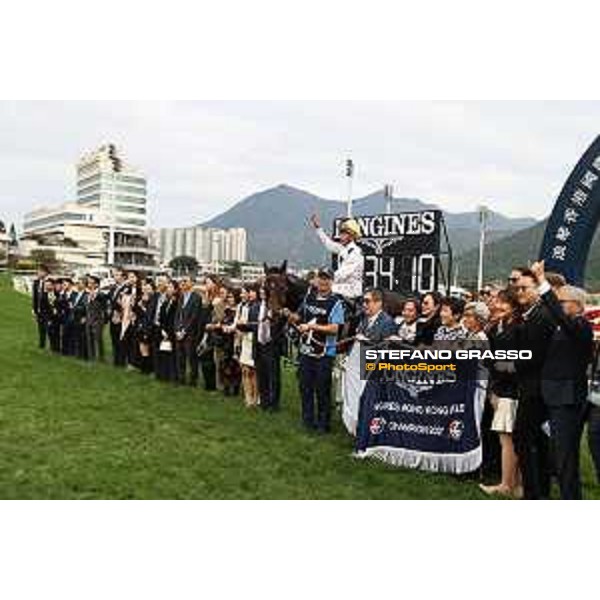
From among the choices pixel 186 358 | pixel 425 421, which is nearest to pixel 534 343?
pixel 425 421

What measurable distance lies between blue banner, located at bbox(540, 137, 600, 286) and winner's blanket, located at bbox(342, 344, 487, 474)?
1.70m

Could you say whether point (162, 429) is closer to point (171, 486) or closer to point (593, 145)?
point (171, 486)

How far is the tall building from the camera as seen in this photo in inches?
708

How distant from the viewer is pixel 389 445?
26.5 ft

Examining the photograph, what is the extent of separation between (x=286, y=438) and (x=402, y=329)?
1.67m

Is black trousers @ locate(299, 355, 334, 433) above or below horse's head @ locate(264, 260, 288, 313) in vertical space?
below

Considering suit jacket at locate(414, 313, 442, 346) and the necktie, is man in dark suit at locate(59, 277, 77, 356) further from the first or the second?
suit jacket at locate(414, 313, 442, 346)

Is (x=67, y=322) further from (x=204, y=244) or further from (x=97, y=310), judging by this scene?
(x=204, y=244)

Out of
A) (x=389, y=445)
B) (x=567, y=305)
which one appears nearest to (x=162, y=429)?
→ (x=389, y=445)

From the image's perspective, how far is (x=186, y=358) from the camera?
1348cm

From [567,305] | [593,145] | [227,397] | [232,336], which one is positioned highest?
[593,145]


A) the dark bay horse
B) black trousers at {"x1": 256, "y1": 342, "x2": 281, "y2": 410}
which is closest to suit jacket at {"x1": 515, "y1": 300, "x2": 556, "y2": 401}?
the dark bay horse

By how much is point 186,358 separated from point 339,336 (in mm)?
4472

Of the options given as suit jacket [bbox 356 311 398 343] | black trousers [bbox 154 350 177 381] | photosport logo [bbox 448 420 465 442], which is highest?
suit jacket [bbox 356 311 398 343]
